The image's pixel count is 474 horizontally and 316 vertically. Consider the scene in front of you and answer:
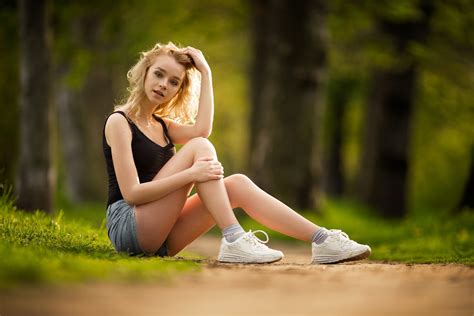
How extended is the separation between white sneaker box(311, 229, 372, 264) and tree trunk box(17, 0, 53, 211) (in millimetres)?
4929

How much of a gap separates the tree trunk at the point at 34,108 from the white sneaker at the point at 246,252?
472 cm

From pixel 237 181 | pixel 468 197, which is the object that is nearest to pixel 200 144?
pixel 237 181

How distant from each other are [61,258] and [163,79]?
5.78 ft

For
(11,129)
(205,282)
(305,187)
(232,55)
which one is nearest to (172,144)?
(205,282)

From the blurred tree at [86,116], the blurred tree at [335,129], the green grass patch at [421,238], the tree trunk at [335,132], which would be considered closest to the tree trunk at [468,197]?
the green grass patch at [421,238]

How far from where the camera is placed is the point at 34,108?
29.8ft

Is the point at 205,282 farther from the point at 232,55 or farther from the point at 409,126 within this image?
the point at 232,55

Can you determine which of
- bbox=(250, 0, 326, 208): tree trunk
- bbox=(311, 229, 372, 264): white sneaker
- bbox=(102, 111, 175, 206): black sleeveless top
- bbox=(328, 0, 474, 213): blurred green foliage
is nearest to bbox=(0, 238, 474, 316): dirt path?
bbox=(311, 229, 372, 264): white sneaker

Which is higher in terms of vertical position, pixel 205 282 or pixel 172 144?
pixel 172 144

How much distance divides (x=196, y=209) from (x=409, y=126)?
11027 millimetres

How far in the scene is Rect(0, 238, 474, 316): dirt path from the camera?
3.04m

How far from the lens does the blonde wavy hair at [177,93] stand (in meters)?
5.34

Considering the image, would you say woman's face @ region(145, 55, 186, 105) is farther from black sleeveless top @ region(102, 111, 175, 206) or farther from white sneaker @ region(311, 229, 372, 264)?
white sneaker @ region(311, 229, 372, 264)

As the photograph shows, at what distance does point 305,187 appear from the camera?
1220cm
